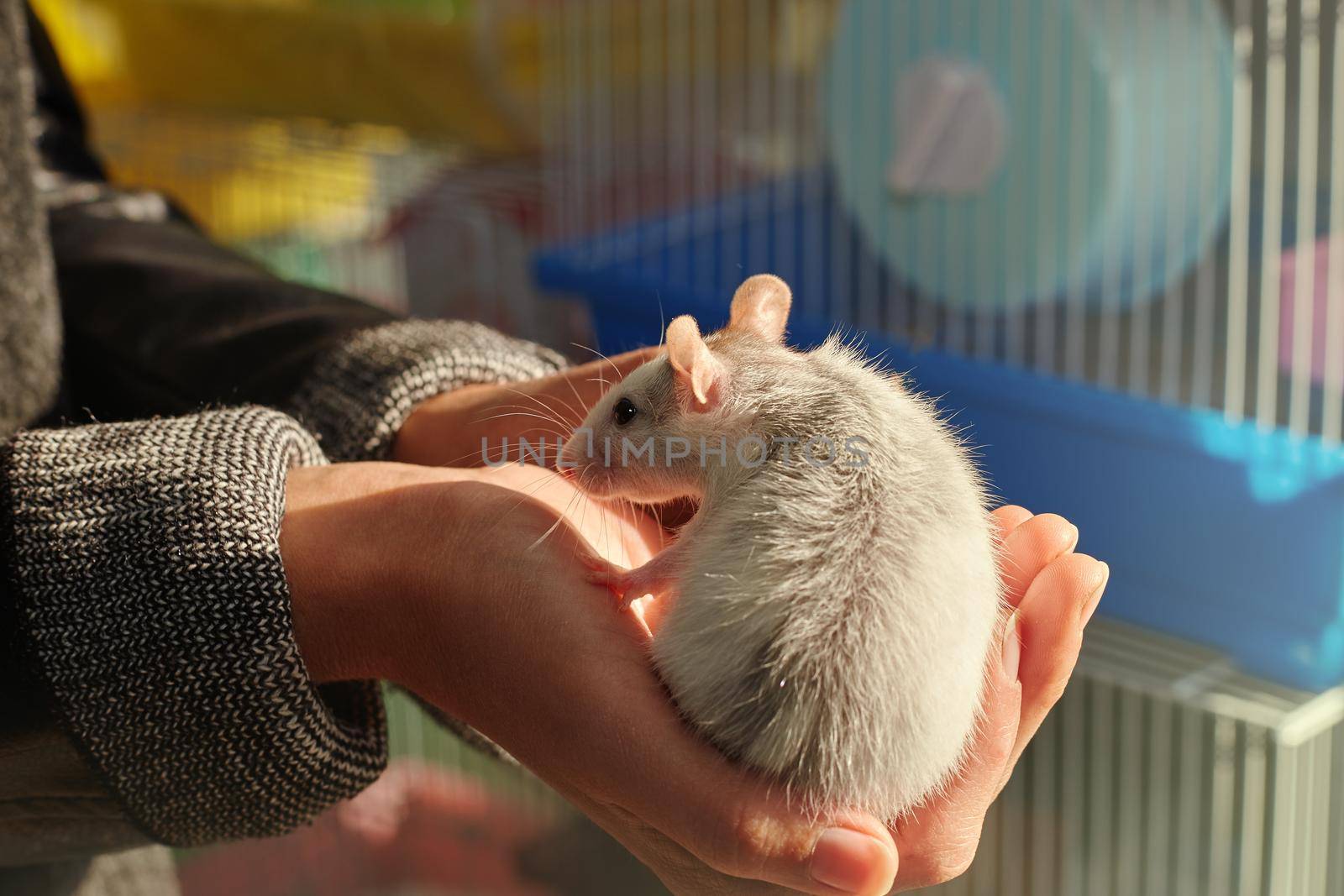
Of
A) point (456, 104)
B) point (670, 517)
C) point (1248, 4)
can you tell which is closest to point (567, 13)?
point (456, 104)

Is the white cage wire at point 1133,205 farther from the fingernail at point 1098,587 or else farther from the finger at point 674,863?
the finger at point 674,863

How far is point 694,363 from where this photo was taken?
78 centimetres

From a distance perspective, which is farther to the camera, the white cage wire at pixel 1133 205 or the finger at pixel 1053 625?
the white cage wire at pixel 1133 205

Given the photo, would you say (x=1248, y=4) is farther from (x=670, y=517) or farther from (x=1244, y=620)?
(x=670, y=517)

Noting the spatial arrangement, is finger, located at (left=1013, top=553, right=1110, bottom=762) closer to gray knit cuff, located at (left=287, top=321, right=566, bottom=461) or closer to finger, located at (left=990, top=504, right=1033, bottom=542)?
finger, located at (left=990, top=504, right=1033, bottom=542)

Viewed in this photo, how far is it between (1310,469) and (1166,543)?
0.43 ft

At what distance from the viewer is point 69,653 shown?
694 mm

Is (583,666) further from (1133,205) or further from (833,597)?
(1133,205)

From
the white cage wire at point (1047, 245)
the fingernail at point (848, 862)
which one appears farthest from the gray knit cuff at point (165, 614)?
the white cage wire at point (1047, 245)

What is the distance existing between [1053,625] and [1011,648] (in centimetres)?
3

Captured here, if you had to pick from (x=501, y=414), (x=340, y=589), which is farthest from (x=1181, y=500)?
(x=340, y=589)

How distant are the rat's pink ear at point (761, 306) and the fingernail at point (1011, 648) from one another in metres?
0.26

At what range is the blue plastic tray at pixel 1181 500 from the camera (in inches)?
40.9

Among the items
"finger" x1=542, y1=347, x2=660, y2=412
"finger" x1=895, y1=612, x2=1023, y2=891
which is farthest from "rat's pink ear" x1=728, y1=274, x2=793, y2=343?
"finger" x1=895, y1=612, x2=1023, y2=891
